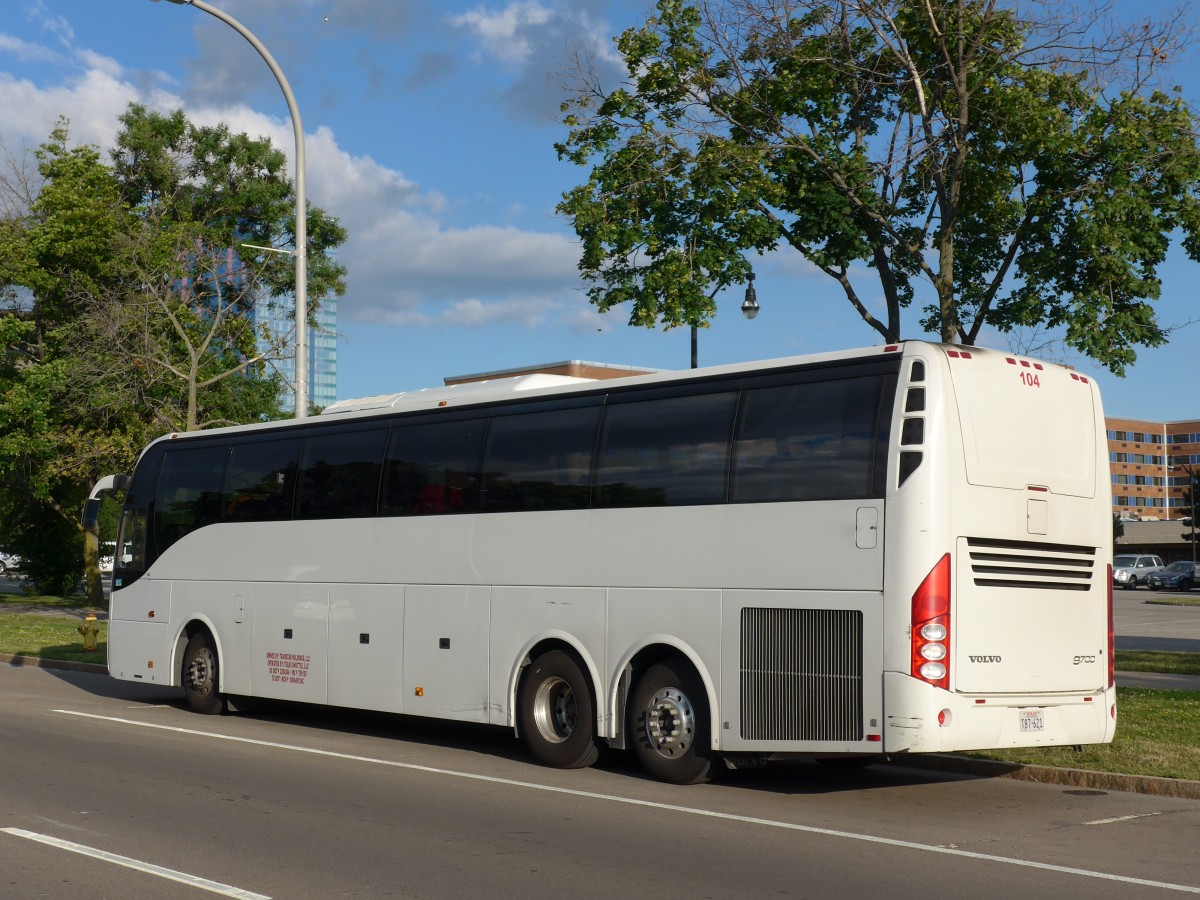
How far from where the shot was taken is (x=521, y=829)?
9.35m

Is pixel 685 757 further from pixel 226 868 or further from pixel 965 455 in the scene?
pixel 226 868

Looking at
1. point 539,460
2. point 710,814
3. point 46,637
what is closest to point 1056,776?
point 710,814

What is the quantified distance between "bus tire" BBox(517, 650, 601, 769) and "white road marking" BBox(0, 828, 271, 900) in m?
5.00

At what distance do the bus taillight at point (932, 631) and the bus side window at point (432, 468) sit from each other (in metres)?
5.13

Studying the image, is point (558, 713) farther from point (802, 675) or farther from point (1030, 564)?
point (1030, 564)

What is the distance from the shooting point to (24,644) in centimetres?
2823

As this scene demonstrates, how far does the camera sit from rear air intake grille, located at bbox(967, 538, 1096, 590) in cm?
1064

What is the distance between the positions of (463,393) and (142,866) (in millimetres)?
7305

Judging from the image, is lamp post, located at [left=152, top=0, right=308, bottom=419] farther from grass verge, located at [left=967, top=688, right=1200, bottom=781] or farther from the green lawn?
grass verge, located at [left=967, top=688, right=1200, bottom=781]

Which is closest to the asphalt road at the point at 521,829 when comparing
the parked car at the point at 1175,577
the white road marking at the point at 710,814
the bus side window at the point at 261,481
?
the white road marking at the point at 710,814

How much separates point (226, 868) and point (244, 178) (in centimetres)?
4036

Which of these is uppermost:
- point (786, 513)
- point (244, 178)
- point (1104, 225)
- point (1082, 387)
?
point (244, 178)

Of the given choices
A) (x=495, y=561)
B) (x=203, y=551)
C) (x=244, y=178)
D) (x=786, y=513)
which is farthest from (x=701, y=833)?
(x=244, y=178)

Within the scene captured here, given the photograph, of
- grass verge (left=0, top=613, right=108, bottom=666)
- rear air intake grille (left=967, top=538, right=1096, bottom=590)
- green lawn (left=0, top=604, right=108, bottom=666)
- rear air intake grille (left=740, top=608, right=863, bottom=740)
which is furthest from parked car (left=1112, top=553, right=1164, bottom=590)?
rear air intake grille (left=740, top=608, right=863, bottom=740)
